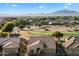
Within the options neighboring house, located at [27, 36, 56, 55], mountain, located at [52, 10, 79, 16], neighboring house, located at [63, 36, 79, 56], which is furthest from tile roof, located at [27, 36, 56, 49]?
mountain, located at [52, 10, 79, 16]

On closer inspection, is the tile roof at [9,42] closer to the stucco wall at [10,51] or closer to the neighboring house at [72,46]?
the stucco wall at [10,51]

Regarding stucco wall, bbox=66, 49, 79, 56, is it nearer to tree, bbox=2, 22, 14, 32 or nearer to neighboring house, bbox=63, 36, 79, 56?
neighboring house, bbox=63, 36, 79, 56

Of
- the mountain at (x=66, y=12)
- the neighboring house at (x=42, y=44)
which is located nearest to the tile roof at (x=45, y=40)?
the neighboring house at (x=42, y=44)

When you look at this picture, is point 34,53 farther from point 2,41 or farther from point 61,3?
point 61,3

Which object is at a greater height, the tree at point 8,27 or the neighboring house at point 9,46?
the tree at point 8,27

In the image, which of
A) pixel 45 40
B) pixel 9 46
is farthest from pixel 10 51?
pixel 45 40

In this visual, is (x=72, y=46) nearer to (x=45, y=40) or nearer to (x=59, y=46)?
(x=59, y=46)
